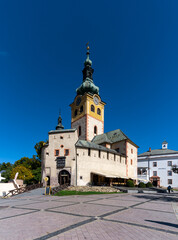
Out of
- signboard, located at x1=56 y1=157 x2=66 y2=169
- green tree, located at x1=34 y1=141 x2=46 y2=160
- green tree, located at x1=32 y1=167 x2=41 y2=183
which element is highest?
green tree, located at x1=34 y1=141 x2=46 y2=160

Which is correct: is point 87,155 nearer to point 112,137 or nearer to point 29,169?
point 112,137

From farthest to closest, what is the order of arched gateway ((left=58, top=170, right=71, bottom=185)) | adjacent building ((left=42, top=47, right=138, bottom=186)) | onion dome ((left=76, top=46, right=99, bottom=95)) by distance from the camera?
1. onion dome ((left=76, top=46, right=99, bottom=95))
2. adjacent building ((left=42, top=47, right=138, bottom=186))
3. arched gateway ((left=58, top=170, right=71, bottom=185))

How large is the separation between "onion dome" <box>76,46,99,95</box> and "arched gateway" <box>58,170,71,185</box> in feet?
88.3

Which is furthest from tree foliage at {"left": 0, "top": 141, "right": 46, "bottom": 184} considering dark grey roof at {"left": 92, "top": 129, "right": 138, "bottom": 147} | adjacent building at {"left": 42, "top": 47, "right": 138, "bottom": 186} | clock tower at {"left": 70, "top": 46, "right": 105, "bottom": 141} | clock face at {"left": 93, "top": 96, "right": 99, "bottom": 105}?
clock face at {"left": 93, "top": 96, "right": 99, "bottom": 105}

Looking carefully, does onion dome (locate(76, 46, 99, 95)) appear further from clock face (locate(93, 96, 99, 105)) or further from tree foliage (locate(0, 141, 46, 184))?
tree foliage (locate(0, 141, 46, 184))

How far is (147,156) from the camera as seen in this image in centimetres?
5269

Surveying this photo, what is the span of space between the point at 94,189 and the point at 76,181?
367 centimetres

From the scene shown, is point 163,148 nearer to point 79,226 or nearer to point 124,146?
point 124,146

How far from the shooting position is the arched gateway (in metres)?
27.8

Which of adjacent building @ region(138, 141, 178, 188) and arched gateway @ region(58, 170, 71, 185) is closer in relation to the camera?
arched gateway @ region(58, 170, 71, 185)

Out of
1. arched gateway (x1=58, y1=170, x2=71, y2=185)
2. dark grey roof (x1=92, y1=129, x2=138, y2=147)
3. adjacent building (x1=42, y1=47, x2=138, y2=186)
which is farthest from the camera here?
dark grey roof (x1=92, y1=129, x2=138, y2=147)

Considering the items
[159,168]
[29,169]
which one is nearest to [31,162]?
[29,169]

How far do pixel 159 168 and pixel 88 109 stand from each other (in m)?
26.2

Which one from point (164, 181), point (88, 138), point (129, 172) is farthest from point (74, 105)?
point (164, 181)
